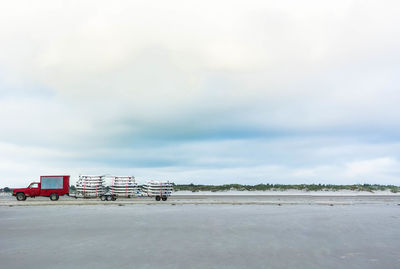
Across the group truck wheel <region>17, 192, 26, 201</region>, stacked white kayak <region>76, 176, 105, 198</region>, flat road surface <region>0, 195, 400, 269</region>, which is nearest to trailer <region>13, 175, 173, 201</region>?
stacked white kayak <region>76, 176, 105, 198</region>

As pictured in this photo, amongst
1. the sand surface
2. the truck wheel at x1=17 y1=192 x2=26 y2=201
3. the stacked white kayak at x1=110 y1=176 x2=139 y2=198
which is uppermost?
the stacked white kayak at x1=110 y1=176 x2=139 y2=198

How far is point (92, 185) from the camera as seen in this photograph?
1994 inches

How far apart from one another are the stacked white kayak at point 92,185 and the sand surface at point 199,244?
82.8 ft

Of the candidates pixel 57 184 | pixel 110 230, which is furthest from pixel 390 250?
pixel 57 184

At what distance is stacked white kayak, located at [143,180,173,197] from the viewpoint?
163 ft

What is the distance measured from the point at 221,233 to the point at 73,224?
10.3 m

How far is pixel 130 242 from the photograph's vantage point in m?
16.8

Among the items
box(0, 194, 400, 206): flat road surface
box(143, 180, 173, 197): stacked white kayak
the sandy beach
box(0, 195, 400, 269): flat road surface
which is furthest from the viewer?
box(143, 180, 173, 197): stacked white kayak

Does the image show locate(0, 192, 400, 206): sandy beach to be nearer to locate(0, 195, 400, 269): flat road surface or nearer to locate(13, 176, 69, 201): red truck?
locate(13, 176, 69, 201): red truck

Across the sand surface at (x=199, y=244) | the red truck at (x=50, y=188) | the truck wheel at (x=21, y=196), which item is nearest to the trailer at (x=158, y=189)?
the red truck at (x=50, y=188)

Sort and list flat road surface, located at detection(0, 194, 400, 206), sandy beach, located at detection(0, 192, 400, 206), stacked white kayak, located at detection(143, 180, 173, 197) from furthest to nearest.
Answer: stacked white kayak, located at detection(143, 180, 173, 197)
flat road surface, located at detection(0, 194, 400, 206)
sandy beach, located at detection(0, 192, 400, 206)

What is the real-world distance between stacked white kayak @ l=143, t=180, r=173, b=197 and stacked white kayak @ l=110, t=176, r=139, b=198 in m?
2.13

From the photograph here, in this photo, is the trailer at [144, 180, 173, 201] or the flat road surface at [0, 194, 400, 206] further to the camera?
the trailer at [144, 180, 173, 201]

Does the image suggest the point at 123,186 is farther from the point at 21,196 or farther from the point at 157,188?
the point at 21,196
